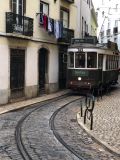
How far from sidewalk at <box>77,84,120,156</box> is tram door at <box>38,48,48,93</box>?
20.9 feet

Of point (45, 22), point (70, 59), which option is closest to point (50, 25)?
point (45, 22)

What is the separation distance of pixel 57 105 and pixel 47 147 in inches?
397

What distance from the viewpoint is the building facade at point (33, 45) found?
2209cm

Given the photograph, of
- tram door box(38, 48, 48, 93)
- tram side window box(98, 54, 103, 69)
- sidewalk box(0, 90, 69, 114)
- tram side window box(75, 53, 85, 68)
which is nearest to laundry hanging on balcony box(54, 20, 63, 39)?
tram door box(38, 48, 48, 93)

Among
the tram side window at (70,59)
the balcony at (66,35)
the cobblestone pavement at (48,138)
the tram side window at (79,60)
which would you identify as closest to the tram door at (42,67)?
the tram side window at (70,59)

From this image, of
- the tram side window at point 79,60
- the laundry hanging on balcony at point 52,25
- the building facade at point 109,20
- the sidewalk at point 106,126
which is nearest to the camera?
the sidewalk at point 106,126

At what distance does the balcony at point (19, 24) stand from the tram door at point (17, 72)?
1.05m

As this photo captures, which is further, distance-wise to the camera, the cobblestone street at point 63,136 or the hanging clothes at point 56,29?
the hanging clothes at point 56,29

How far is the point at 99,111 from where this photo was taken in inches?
755

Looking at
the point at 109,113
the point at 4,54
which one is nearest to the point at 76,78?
the point at 4,54

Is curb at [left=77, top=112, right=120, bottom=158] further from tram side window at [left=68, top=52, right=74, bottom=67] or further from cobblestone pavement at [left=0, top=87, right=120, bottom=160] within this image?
tram side window at [left=68, top=52, right=74, bottom=67]

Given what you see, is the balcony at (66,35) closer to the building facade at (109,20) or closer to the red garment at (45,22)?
the red garment at (45,22)

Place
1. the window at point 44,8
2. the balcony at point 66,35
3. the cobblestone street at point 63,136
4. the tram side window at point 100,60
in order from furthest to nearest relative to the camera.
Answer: the balcony at point 66,35 → the window at point 44,8 → the tram side window at point 100,60 → the cobblestone street at point 63,136

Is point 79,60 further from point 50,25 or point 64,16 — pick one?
point 64,16
